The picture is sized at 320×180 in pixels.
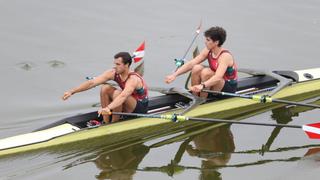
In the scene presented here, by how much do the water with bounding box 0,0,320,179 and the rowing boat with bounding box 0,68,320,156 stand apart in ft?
0.72

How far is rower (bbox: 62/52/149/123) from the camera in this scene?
8703 millimetres

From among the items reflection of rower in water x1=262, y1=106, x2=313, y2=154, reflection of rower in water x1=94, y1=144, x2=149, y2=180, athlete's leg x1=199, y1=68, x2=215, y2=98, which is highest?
athlete's leg x1=199, y1=68, x2=215, y2=98

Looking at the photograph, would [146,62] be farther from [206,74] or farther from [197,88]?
[197,88]

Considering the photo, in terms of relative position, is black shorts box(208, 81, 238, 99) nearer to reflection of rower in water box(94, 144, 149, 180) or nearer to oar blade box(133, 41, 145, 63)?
oar blade box(133, 41, 145, 63)

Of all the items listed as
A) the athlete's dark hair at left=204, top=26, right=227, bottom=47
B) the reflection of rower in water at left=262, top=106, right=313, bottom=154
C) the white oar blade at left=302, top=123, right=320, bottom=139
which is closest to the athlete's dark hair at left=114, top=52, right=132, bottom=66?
the athlete's dark hair at left=204, top=26, right=227, bottom=47

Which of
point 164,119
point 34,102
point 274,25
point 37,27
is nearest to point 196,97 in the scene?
point 164,119

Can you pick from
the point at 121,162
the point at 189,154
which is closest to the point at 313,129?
the point at 189,154

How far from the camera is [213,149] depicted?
9305 mm

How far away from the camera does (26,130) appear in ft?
32.9

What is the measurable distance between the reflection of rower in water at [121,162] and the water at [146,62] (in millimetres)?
18

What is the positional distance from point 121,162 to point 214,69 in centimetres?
285

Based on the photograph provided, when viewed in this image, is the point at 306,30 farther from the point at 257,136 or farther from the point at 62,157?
the point at 62,157

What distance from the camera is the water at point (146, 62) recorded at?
8.58 m

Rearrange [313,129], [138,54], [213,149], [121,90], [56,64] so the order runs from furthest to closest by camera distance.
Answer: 1. [56,64]
2. [138,54]
3. [213,149]
4. [121,90]
5. [313,129]
